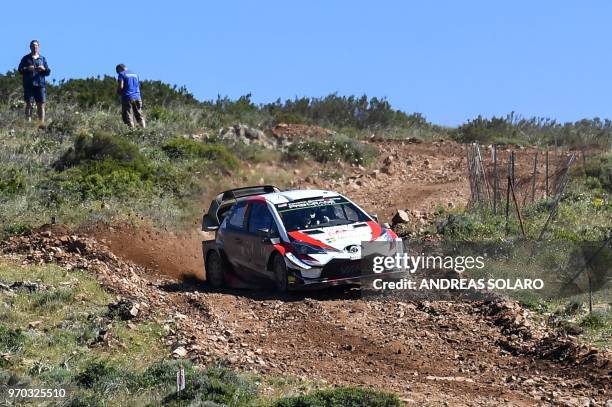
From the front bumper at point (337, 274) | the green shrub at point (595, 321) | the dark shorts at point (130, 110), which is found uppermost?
the dark shorts at point (130, 110)

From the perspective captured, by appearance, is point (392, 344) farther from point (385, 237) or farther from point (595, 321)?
point (385, 237)

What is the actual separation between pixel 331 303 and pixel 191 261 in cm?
671

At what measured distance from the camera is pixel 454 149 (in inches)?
1280

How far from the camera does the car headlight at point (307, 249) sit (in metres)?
16.8

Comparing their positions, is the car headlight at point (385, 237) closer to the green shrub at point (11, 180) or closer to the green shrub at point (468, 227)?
the green shrub at point (468, 227)

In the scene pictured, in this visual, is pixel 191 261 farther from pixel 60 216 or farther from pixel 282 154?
pixel 282 154

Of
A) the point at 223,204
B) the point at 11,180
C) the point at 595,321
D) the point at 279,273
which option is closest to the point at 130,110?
the point at 11,180

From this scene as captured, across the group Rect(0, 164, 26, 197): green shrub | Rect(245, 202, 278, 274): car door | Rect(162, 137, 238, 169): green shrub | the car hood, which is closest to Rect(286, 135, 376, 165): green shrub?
Rect(162, 137, 238, 169): green shrub

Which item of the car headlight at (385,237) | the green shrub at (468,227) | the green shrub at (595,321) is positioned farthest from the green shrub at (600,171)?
the green shrub at (595,321)

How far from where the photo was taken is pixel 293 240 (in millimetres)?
17125

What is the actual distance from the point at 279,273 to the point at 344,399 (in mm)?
6737

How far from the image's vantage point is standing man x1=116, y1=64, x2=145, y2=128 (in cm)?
2897

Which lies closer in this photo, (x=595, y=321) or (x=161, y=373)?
(x=161, y=373)

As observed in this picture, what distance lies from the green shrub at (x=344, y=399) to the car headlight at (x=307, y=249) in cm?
599
